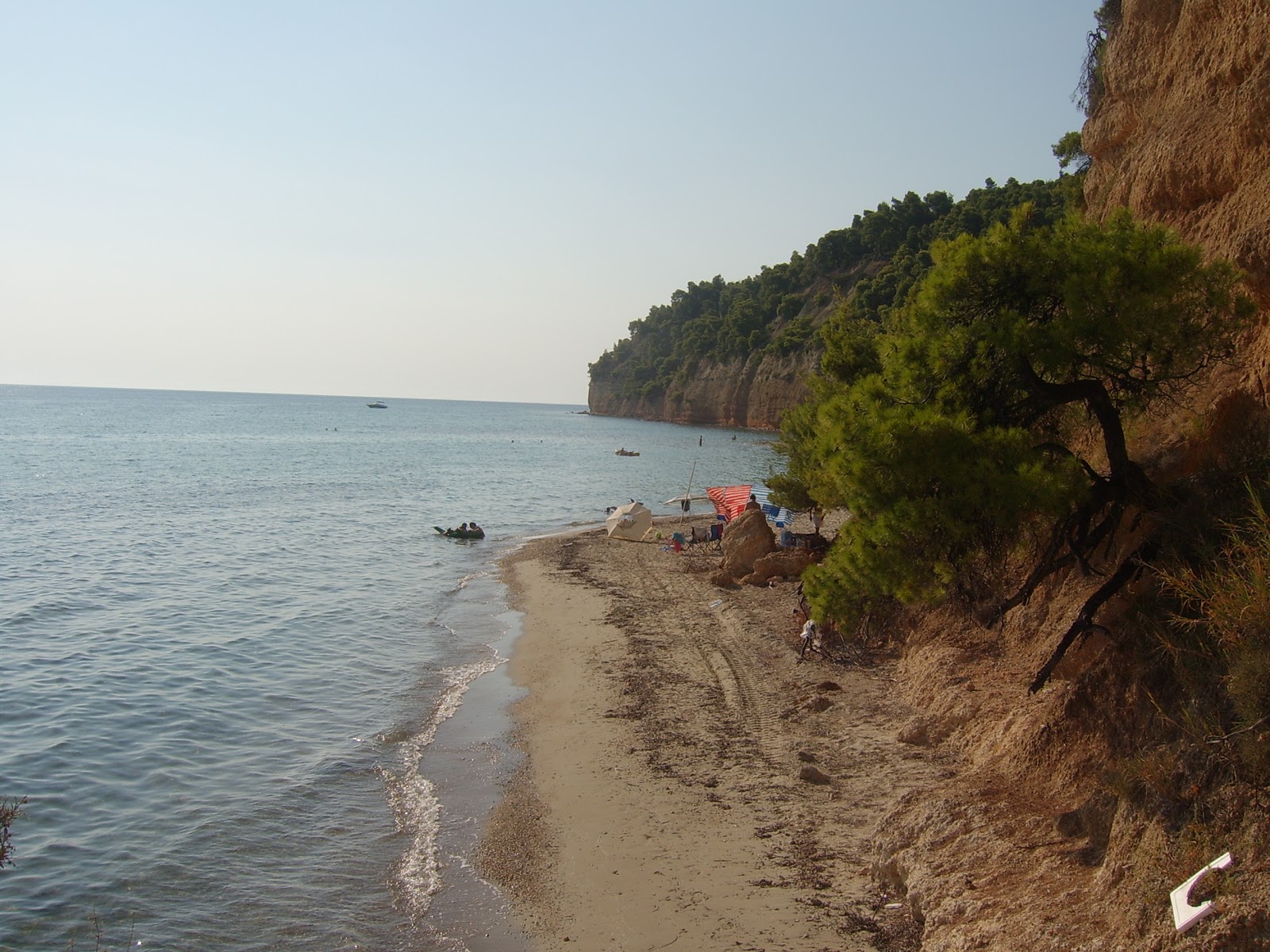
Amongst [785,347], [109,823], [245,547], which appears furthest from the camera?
[785,347]

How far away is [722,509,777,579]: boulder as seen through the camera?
25031mm

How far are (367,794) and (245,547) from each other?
23.9 m

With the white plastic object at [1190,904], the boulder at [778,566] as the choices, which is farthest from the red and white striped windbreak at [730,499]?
the white plastic object at [1190,904]

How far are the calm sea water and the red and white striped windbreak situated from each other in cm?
→ 866

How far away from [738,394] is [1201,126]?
113 metres

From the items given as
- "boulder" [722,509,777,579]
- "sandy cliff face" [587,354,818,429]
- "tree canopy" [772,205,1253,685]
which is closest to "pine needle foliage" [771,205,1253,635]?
"tree canopy" [772,205,1253,685]

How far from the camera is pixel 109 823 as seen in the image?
1137 cm

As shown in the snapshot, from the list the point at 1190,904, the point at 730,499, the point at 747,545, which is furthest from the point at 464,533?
the point at 1190,904

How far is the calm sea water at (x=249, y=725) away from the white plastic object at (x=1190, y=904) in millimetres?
5764

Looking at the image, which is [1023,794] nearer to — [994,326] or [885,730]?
[885,730]

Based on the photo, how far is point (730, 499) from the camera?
110 feet

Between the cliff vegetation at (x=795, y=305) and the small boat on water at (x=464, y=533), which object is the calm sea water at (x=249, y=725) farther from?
the cliff vegetation at (x=795, y=305)

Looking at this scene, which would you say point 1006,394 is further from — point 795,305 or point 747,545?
point 795,305

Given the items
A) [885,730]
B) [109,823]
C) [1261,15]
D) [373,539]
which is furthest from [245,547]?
[1261,15]
